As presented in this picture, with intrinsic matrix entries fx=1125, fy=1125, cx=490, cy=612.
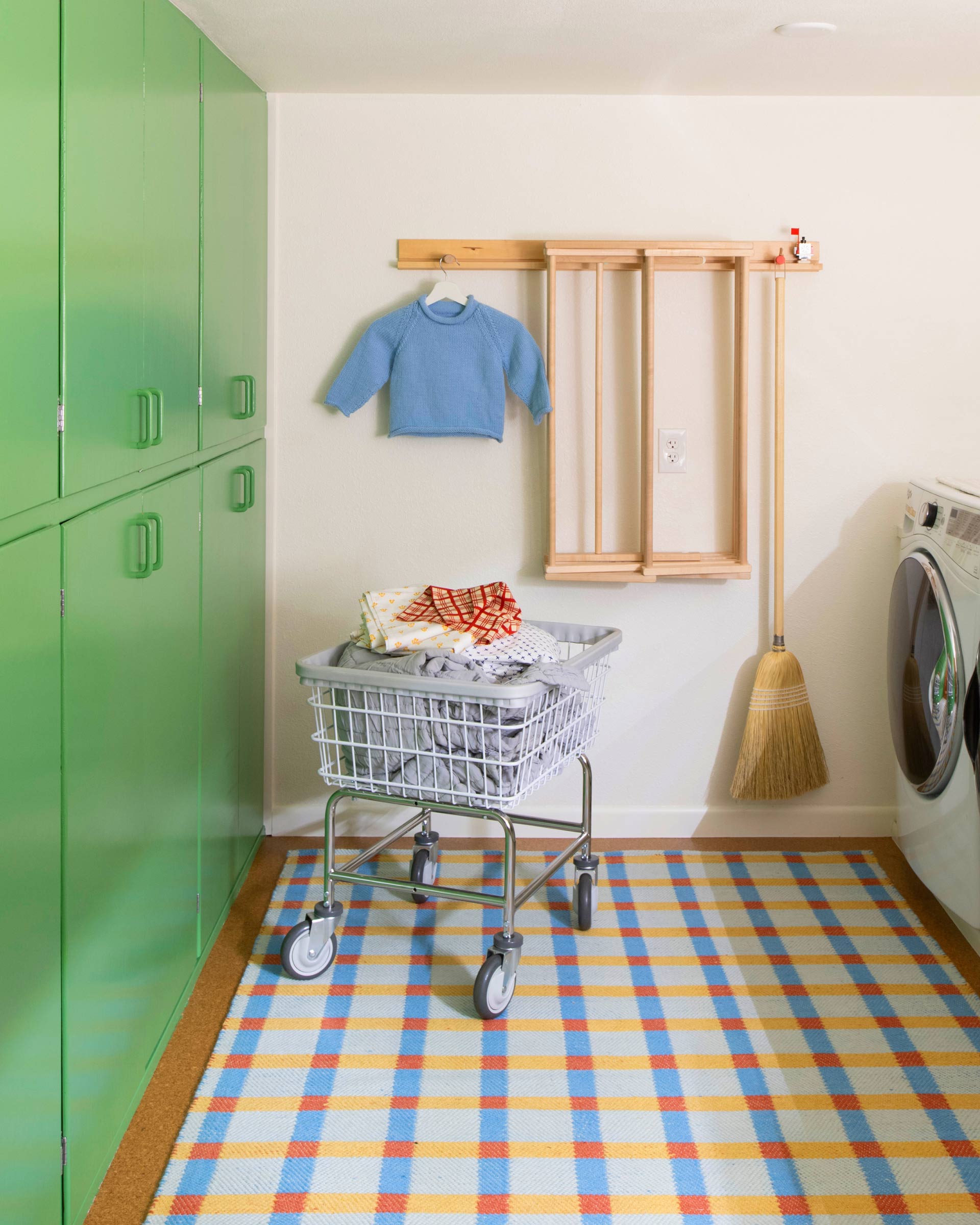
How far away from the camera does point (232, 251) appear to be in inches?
93.4

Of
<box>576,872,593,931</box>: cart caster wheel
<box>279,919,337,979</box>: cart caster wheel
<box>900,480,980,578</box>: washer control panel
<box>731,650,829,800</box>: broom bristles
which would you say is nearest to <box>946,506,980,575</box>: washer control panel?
<box>900,480,980,578</box>: washer control panel

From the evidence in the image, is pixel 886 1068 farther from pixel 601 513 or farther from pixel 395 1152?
pixel 601 513

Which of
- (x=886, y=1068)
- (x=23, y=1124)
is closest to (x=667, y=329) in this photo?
(x=886, y=1068)

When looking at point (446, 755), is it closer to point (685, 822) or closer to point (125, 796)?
point (125, 796)

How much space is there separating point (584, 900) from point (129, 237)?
1.61m

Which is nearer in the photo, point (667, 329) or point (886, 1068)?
point (886, 1068)

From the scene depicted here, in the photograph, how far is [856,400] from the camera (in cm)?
286

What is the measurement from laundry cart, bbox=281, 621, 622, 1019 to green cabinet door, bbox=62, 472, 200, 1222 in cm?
26

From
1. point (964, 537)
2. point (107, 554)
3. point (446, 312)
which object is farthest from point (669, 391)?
point (107, 554)

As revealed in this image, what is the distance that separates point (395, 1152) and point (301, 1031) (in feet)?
1.27

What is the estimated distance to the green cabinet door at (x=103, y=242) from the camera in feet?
4.58

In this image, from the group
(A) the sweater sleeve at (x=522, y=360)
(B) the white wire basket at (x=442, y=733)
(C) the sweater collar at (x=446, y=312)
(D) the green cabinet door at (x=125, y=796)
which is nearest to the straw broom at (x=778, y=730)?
(A) the sweater sleeve at (x=522, y=360)

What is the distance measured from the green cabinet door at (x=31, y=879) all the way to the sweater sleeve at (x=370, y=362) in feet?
4.79

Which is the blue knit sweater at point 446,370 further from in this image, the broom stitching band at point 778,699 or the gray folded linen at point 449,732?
the broom stitching band at point 778,699
